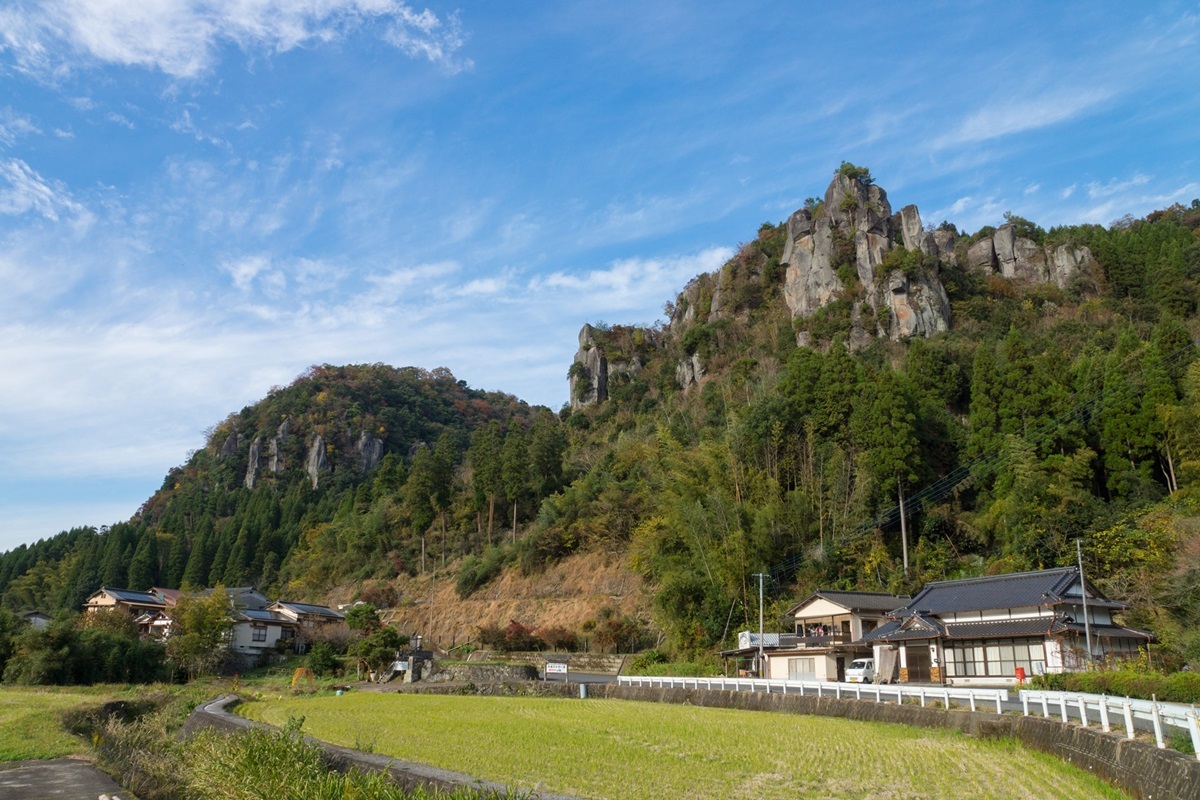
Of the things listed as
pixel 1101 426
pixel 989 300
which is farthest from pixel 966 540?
pixel 989 300

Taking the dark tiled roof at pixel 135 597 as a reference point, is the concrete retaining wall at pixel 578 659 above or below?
below

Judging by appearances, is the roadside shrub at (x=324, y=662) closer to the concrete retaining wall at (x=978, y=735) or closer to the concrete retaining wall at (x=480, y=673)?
the concrete retaining wall at (x=480, y=673)

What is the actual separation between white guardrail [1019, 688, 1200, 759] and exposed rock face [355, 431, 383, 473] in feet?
253

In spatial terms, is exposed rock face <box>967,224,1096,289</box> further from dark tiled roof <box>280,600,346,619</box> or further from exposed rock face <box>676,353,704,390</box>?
dark tiled roof <box>280,600,346,619</box>

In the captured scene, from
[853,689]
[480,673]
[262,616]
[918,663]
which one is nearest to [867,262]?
[918,663]

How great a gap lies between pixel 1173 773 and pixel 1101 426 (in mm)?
25958

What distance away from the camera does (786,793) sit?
9.32m

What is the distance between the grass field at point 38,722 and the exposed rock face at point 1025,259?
2120 inches

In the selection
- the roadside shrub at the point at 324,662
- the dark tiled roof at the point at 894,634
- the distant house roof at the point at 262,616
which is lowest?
the roadside shrub at the point at 324,662

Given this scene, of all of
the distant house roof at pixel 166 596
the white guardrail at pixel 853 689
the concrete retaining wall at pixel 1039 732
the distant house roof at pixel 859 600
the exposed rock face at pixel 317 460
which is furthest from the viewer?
the exposed rock face at pixel 317 460

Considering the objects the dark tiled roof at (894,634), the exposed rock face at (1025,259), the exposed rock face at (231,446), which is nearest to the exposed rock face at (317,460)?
the exposed rock face at (231,446)

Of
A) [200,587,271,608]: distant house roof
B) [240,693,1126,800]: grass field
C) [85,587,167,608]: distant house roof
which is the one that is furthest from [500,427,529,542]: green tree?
[240,693,1126,800]: grass field

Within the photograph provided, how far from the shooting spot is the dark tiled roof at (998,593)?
72.6 ft

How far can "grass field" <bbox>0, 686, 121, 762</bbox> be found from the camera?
1454 centimetres
